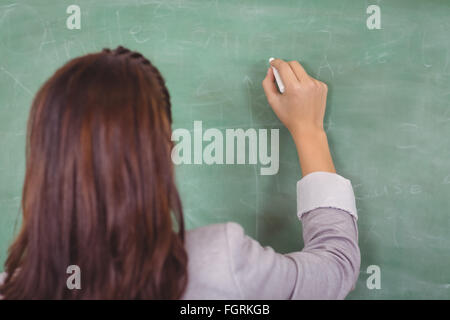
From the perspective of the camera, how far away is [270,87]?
3.15 feet

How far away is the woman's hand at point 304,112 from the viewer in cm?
90

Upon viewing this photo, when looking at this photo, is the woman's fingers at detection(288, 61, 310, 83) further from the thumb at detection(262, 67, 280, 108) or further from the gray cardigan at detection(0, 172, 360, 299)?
the gray cardigan at detection(0, 172, 360, 299)

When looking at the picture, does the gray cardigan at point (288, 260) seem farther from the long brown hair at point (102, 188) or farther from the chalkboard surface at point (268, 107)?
the chalkboard surface at point (268, 107)

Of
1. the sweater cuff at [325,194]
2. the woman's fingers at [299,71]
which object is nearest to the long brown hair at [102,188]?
the sweater cuff at [325,194]

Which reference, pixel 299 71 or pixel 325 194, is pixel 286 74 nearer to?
pixel 299 71

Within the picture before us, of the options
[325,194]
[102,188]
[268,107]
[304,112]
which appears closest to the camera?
[102,188]

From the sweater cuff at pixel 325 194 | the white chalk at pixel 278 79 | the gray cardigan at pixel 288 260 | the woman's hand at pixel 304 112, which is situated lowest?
the gray cardigan at pixel 288 260

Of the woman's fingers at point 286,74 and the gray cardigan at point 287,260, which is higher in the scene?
the woman's fingers at point 286,74

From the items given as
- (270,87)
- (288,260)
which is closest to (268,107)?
(270,87)

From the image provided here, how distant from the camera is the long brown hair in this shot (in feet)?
1.95

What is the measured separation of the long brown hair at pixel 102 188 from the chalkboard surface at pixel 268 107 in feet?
1.27

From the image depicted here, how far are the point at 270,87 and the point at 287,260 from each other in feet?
1.45

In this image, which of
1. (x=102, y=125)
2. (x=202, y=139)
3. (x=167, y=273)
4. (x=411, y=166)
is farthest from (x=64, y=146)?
(x=411, y=166)

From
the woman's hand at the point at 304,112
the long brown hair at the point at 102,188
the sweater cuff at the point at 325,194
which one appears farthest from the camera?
the woman's hand at the point at 304,112
